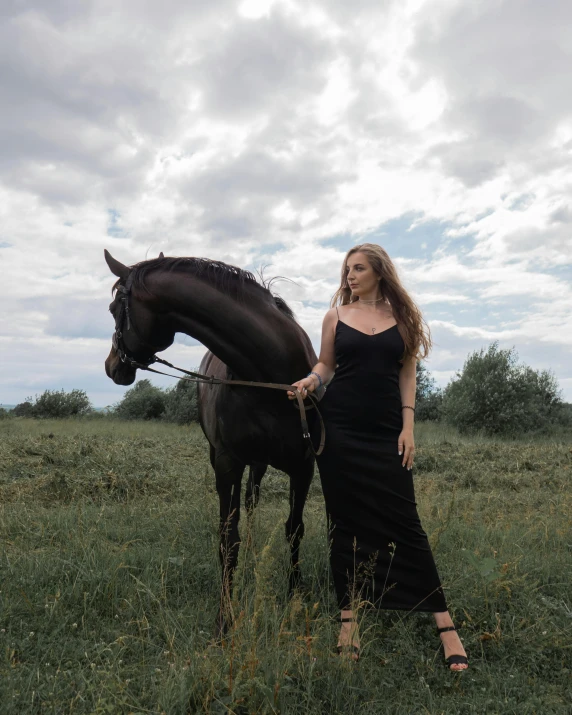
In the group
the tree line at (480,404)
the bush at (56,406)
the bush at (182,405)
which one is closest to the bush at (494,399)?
the tree line at (480,404)

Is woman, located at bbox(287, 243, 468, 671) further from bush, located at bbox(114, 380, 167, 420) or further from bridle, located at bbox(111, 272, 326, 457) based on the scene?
bush, located at bbox(114, 380, 167, 420)

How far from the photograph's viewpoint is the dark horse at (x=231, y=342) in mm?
3576

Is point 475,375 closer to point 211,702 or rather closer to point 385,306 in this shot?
point 385,306

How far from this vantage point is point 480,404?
2288 cm

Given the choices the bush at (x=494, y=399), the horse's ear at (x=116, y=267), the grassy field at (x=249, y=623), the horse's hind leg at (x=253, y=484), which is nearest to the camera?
the grassy field at (x=249, y=623)

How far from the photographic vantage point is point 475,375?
23.7m

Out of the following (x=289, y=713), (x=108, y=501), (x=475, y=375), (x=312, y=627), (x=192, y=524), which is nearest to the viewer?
(x=289, y=713)

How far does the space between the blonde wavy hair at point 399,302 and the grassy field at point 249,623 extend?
1.51 m

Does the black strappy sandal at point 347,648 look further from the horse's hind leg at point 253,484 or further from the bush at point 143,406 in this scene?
the bush at point 143,406

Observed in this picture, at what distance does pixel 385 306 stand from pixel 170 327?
1.53m

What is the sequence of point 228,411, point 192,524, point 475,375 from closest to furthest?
point 228,411 → point 192,524 → point 475,375

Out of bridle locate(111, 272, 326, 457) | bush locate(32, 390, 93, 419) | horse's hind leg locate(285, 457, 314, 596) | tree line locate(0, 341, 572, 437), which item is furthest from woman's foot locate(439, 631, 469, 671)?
bush locate(32, 390, 93, 419)

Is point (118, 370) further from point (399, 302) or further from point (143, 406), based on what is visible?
point (143, 406)

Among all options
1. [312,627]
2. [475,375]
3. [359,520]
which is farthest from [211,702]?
[475,375]
